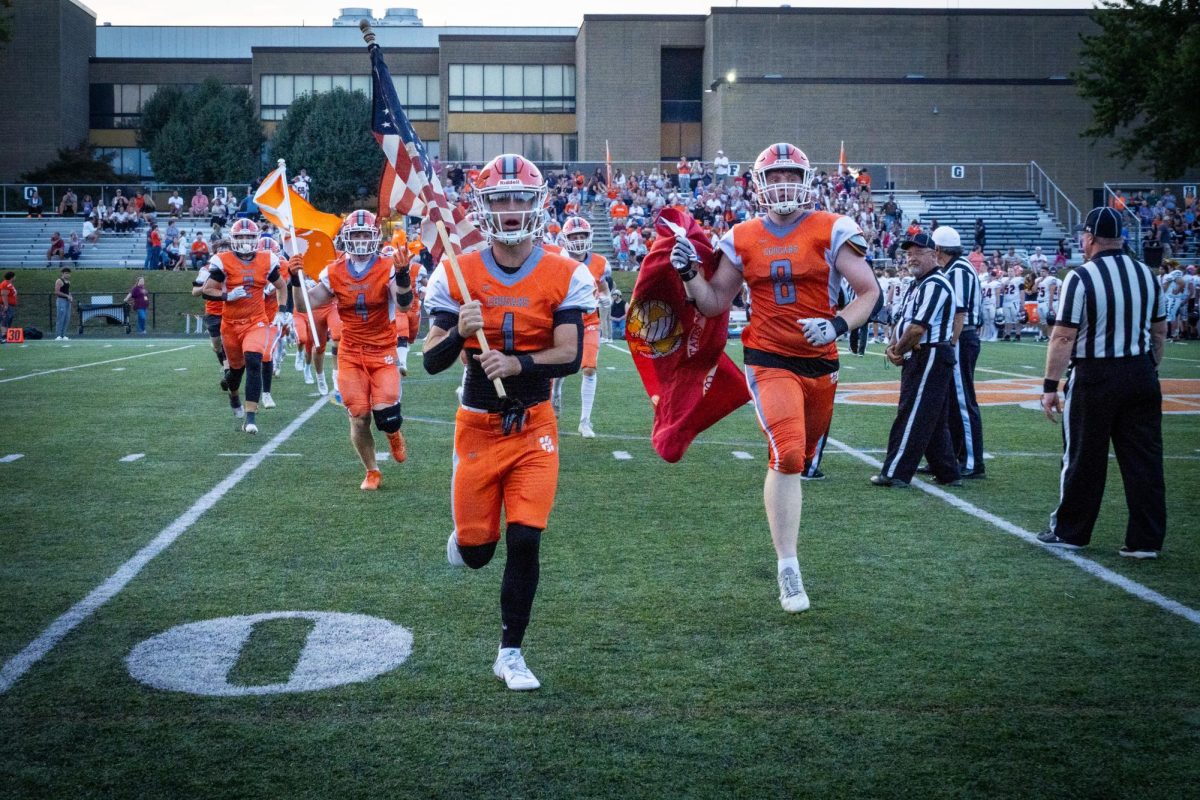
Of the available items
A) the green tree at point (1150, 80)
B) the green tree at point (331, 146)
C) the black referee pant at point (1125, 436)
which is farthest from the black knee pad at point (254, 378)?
the green tree at point (331, 146)

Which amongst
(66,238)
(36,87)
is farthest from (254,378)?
(36,87)

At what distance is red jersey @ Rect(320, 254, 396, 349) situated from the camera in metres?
9.26

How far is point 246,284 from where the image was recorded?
1317 cm

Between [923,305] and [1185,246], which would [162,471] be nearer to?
[923,305]

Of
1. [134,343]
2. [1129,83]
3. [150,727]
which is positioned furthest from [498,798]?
[1129,83]

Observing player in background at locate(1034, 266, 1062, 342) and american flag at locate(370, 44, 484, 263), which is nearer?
american flag at locate(370, 44, 484, 263)

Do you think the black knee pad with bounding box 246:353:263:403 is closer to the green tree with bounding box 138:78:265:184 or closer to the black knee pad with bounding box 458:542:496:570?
the black knee pad with bounding box 458:542:496:570

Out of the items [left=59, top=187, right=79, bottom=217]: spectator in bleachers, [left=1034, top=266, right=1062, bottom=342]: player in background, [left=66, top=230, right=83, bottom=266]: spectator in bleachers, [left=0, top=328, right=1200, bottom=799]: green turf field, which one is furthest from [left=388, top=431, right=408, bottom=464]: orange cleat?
[left=59, top=187, right=79, bottom=217]: spectator in bleachers

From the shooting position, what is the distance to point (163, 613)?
5707mm

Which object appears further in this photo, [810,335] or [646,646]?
[810,335]

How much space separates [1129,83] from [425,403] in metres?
27.0

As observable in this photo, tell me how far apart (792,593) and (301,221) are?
11.5m

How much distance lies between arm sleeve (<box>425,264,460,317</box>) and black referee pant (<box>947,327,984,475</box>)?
5.80 m

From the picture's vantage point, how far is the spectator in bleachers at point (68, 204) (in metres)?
41.3
